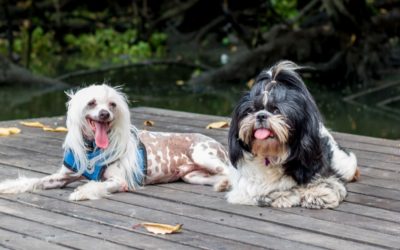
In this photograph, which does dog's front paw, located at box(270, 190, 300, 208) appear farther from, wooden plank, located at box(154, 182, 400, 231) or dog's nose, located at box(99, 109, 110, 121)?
dog's nose, located at box(99, 109, 110, 121)

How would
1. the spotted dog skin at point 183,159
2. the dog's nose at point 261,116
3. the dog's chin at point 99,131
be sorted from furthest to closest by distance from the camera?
the spotted dog skin at point 183,159
the dog's chin at point 99,131
the dog's nose at point 261,116

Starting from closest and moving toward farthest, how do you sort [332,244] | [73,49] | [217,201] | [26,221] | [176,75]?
1. [332,244]
2. [26,221]
3. [217,201]
4. [176,75]
5. [73,49]

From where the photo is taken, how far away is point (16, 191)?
19.0ft

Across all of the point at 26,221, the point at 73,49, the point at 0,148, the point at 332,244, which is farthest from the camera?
the point at 73,49

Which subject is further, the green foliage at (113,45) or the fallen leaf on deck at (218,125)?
the green foliage at (113,45)

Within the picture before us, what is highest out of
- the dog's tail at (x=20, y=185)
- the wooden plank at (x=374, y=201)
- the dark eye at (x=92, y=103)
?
the dark eye at (x=92, y=103)

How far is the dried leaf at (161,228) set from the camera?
4.87 metres

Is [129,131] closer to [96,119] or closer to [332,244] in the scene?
[96,119]

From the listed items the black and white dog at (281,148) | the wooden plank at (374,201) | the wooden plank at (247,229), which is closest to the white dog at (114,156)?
the wooden plank at (247,229)

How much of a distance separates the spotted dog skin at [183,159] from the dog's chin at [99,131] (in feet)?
1.40

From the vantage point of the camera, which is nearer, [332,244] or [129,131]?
[332,244]

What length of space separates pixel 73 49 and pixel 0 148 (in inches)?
478

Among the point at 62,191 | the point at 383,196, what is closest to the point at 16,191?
the point at 62,191

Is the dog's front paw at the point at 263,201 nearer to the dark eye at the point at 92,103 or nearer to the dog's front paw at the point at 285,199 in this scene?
the dog's front paw at the point at 285,199
